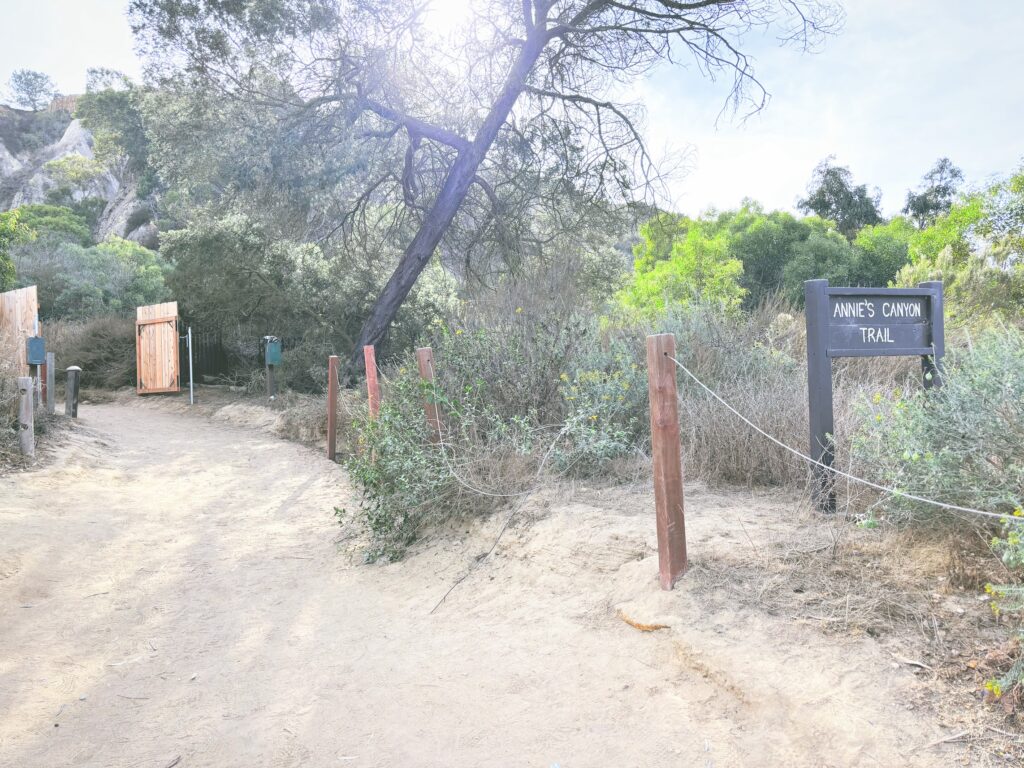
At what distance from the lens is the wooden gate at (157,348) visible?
16.7 metres

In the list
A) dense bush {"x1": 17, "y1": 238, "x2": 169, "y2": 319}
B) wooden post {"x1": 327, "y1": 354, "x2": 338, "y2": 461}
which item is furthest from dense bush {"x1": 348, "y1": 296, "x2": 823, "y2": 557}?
dense bush {"x1": 17, "y1": 238, "x2": 169, "y2": 319}

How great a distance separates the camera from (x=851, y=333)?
4828 mm

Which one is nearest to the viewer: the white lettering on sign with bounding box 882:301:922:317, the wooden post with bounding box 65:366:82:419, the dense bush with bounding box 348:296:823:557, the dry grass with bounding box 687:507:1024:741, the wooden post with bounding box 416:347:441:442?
the dry grass with bounding box 687:507:1024:741

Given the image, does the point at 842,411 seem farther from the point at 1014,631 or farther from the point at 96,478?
the point at 96,478

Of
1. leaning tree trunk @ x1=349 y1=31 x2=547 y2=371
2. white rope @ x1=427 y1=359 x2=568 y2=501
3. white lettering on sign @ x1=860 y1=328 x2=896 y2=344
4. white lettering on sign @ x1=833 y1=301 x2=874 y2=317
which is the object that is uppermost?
leaning tree trunk @ x1=349 y1=31 x2=547 y2=371

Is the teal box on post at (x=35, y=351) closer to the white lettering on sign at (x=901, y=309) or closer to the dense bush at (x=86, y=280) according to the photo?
the white lettering on sign at (x=901, y=309)

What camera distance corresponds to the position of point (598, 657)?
3459 mm

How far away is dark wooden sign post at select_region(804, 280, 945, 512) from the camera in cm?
472

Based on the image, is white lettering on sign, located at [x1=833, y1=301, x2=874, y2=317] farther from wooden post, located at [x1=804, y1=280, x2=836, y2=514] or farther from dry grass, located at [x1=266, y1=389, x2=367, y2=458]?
dry grass, located at [x1=266, y1=389, x2=367, y2=458]

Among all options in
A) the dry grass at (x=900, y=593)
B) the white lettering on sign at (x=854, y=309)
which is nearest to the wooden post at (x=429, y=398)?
the dry grass at (x=900, y=593)

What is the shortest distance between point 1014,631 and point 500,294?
663 centimetres

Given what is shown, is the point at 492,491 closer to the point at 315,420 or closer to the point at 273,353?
the point at 315,420

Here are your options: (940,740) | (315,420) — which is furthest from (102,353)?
(940,740)

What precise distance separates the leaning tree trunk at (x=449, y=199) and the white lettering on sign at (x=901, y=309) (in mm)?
8641
